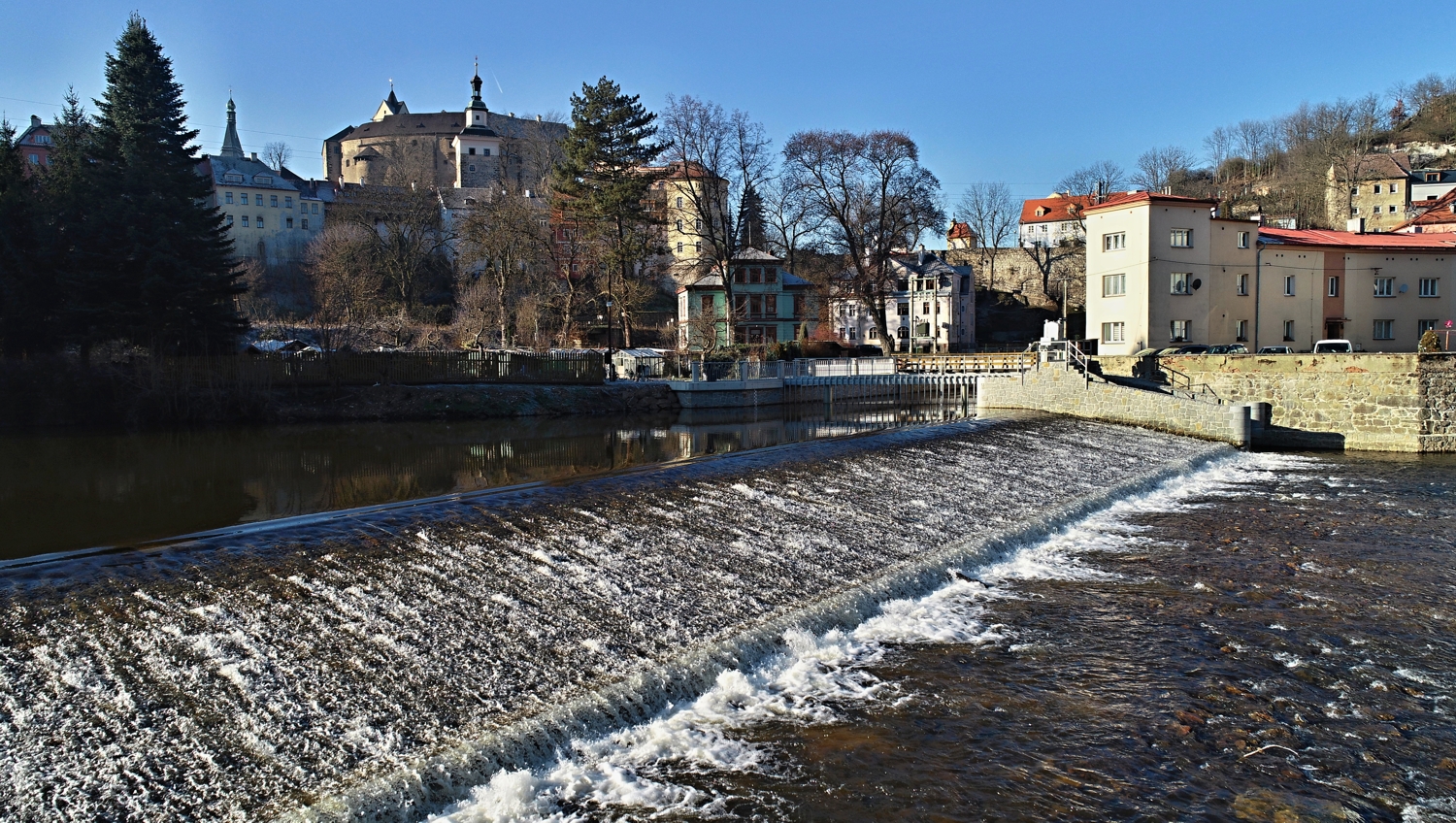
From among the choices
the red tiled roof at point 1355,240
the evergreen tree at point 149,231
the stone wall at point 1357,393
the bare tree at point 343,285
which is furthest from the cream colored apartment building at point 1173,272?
the evergreen tree at point 149,231

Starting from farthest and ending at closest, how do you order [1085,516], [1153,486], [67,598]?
1. [1153,486]
2. [1085,516]
3. [67,598]

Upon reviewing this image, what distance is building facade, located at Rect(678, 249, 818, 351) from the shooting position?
60.3 meters

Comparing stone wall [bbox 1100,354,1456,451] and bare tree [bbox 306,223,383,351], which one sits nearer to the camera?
stone wall [bbox 1100,354,1456,451]

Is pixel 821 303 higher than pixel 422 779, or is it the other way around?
pixel 821 303

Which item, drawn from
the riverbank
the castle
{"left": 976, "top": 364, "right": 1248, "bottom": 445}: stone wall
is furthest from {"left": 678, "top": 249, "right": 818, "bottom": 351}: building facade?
the castle

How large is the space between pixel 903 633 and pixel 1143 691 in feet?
7.76

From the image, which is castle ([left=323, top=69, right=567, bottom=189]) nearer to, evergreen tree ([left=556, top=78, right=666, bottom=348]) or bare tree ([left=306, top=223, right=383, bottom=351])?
bare tree ([left=306, top=223, right=383, bottom=351])

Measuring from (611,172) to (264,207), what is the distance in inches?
2063

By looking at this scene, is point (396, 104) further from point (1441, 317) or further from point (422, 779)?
point (422, 779)

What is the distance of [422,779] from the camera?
19.1 ft

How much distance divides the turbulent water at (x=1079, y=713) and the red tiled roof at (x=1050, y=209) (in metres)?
82.0

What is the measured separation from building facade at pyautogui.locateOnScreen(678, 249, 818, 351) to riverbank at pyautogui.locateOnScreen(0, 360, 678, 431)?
22.1m

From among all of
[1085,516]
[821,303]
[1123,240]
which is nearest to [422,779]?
[1085,516]

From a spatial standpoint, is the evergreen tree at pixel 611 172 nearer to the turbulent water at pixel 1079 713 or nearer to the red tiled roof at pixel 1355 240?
the red tiled roof at pixel 1355 240
